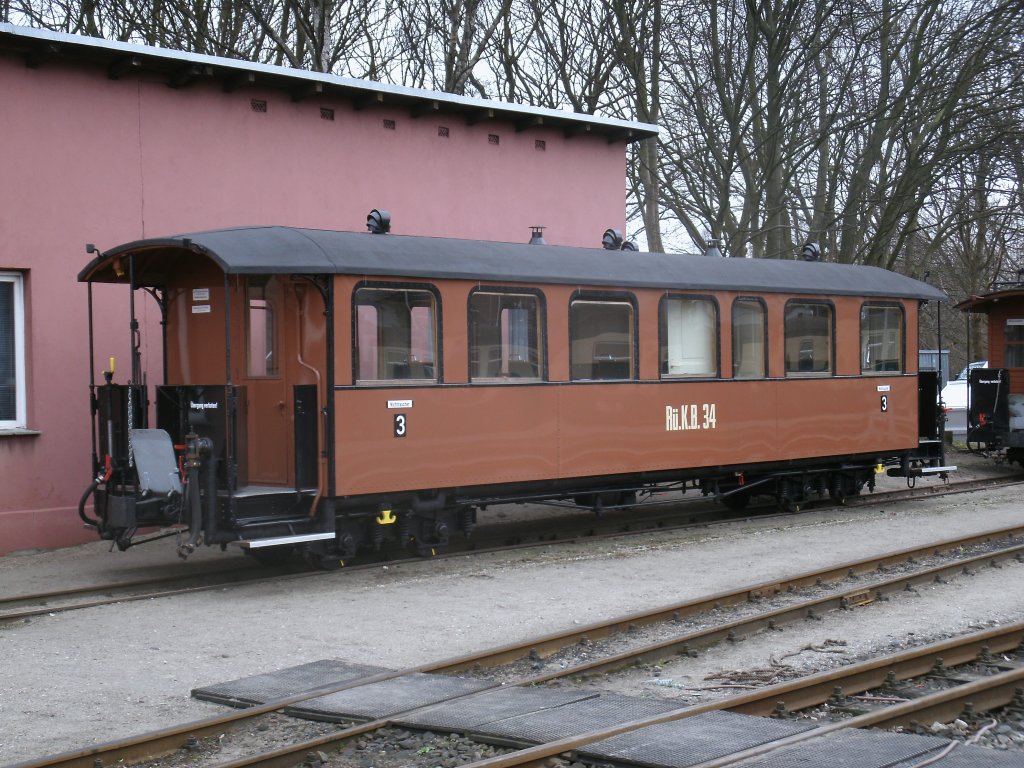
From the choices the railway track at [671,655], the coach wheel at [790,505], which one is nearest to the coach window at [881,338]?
the coach wheel at [790,505]

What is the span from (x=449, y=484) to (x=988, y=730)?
19.5ft

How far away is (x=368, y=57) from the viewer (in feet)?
83.0

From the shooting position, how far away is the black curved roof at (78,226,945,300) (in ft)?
33.4

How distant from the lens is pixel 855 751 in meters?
5.31

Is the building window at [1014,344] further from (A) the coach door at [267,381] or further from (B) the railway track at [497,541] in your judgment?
(A) the coach door at [267,381]

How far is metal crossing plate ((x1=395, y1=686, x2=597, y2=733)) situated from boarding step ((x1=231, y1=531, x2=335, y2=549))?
3.80m

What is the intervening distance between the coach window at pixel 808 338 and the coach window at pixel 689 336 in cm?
126

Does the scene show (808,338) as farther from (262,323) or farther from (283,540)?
(283,540)

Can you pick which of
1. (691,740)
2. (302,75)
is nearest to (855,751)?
(691,740)

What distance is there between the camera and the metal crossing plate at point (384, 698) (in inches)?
245

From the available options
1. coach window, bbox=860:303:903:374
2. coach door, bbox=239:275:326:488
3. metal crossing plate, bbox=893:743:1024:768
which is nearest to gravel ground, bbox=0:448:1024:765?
coach door, bbox=239:275:326:488

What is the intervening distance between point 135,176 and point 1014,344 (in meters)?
14.7

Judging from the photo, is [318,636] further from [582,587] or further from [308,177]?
[308,177]

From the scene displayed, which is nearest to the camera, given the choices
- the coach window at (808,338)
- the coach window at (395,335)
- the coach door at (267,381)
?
the coach window at (395,335)
